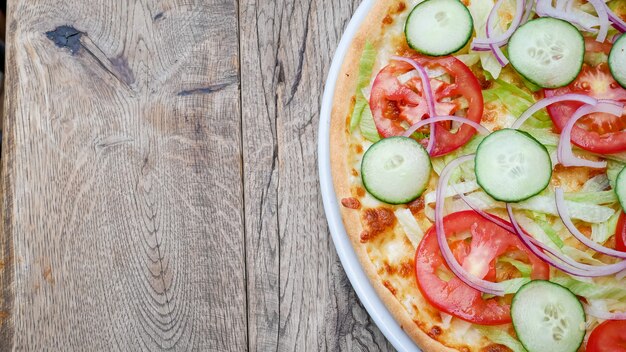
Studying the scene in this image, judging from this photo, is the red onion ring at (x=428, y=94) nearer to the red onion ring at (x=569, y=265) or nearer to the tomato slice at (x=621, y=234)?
the red onion ring at (x=569, y=265)

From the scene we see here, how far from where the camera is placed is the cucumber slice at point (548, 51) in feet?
9.09

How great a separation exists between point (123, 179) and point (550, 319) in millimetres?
1980

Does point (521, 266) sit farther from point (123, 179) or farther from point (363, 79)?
point (123, 179)

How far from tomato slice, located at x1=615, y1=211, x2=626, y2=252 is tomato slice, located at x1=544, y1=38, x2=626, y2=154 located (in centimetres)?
27

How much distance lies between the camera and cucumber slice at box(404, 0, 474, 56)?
283 centimetres

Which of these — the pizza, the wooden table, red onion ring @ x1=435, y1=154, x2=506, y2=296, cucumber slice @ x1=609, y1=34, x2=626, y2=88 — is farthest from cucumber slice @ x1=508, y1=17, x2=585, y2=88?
the wooden table

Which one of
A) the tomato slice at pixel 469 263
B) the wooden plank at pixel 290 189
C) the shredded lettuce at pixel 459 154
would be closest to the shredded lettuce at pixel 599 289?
the tomato slice at pixel 469 263

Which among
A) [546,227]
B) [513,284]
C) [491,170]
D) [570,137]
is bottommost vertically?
[513,284]

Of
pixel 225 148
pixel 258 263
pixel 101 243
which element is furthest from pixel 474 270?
pixel 101 243

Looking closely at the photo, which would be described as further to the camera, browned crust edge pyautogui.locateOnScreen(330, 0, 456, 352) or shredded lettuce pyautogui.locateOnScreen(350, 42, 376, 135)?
shredded lettuce pyautogui.locateOnScreen(350, 42, 376, 135)

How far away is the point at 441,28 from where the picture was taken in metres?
2.83

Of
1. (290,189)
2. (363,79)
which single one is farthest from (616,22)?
(290,189)

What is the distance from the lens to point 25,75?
3.44m

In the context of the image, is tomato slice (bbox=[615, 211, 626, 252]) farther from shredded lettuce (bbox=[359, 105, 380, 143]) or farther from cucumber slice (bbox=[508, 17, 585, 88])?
shredded lettuce (bbox=[359, 105, 380, 143])
